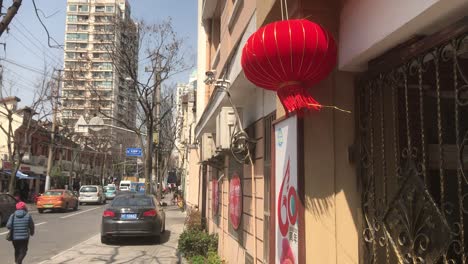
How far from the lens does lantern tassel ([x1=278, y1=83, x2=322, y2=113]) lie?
3.53 meters

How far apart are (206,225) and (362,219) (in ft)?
33.0

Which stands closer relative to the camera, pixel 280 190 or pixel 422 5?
pixel 422 5

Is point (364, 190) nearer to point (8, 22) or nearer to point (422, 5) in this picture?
point (422, 5)

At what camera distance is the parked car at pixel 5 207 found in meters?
19.5

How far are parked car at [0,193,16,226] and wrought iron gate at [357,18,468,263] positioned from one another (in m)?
19.4

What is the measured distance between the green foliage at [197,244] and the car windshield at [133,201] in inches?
191

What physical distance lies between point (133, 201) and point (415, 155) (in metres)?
13.2

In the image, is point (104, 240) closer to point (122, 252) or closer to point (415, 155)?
point (122, 252)

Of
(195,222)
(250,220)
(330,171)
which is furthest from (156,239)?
(330,171)

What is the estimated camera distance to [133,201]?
1534cm

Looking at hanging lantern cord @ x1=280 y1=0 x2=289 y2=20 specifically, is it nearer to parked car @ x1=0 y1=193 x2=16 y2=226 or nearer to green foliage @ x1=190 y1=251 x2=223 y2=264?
green foliage @ x1=190 y1=251 x2=223 y2=264

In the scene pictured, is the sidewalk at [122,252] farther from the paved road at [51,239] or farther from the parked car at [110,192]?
the parked car at [110,192]

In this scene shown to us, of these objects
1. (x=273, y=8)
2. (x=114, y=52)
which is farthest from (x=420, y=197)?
(x=114, y=52)

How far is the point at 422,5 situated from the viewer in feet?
8.62
